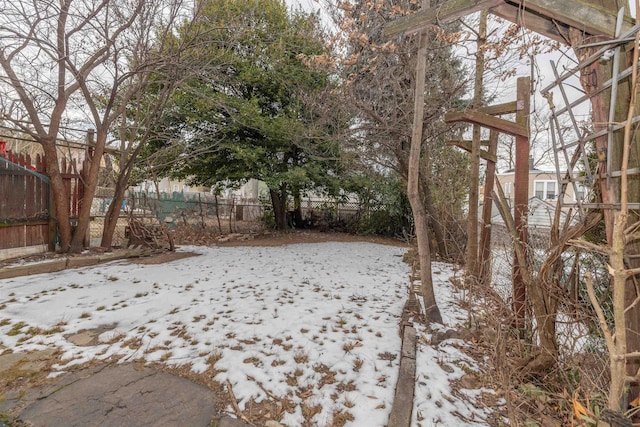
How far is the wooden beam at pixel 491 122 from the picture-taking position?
284cm

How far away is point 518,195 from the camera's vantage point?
278 centimetres

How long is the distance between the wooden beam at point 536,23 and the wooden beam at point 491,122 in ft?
3.62

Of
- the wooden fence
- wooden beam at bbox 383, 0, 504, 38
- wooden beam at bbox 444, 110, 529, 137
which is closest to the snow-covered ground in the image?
the wooden fence

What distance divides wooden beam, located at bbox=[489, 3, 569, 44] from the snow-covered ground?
2.38 meters

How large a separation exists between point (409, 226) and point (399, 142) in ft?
16.9

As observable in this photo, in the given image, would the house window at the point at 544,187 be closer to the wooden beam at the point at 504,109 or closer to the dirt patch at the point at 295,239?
the dirt patch at the point at 295,239

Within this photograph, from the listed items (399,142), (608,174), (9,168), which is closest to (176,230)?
(9,168)

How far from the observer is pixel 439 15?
2223mm

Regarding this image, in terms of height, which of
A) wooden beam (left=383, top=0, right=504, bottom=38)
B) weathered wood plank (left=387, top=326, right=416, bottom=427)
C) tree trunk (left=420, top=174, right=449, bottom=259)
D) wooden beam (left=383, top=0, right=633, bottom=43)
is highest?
wooden beam (left=383, top=0, right=504, bottom=38)

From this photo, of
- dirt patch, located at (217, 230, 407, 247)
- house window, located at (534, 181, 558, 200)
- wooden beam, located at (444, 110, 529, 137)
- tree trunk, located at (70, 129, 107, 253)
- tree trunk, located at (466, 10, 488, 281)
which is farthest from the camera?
house window, located at (534, 181, 558, 200)

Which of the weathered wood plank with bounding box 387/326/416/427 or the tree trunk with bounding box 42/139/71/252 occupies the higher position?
the tree trunk with bounding box 42/139/71/252

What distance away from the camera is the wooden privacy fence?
5074mm

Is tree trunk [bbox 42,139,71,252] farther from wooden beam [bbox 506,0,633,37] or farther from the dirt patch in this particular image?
wooden beam [bbox 506,0,633,37]

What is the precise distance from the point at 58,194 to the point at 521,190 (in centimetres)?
721
